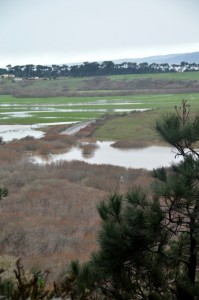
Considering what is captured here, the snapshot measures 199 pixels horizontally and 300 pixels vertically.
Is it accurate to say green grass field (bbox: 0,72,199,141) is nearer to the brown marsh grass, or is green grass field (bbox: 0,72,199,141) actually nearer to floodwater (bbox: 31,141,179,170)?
floodwater (bbox: 31,141,179,170)

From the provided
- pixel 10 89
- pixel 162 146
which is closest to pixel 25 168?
pixel 162 146

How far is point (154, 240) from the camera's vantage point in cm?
578

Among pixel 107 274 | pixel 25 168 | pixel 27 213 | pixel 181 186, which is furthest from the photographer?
pixel 25 168

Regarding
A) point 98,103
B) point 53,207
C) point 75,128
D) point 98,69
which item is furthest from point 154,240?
point 98,69

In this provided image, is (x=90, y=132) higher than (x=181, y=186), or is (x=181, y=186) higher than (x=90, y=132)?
(x=181, y=186)

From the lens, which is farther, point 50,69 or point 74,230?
point 50,69

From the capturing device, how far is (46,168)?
84.3 ft

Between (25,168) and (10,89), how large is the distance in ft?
304

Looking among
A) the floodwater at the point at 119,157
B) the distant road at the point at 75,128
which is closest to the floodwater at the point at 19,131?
the distant road at the point at 75,128

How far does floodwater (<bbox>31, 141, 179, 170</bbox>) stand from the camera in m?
30.0

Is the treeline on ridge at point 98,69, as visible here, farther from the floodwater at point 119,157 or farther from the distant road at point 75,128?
the floodwater at point 119,157

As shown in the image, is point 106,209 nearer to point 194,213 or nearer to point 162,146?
point 194,213

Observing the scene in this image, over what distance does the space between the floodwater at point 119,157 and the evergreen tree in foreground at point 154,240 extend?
22.2 m

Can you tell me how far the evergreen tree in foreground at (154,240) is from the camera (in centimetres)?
565
